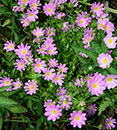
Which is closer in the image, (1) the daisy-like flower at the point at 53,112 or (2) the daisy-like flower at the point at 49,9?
(1) the daisy-like flower at the point at 53,112

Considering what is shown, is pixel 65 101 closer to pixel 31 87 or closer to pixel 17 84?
pixel 31 87

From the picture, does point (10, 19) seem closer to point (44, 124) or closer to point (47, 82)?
point (47, 82)

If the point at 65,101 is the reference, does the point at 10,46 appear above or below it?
above

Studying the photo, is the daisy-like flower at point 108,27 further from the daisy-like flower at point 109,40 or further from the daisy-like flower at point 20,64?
the daisy-like flower at point 20,64

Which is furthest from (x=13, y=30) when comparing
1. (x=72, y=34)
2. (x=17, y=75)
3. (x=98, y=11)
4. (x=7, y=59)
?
(x=98, y=11)

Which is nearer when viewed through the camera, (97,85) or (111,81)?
(97,85)

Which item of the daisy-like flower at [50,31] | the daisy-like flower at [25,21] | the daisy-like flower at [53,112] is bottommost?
the daisy-like flower at [53,112]

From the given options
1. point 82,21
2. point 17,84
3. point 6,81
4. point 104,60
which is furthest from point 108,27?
point 6,81

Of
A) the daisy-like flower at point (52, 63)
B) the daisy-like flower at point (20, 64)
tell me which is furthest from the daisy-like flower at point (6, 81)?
the daisy-like flower at point (52, 63)

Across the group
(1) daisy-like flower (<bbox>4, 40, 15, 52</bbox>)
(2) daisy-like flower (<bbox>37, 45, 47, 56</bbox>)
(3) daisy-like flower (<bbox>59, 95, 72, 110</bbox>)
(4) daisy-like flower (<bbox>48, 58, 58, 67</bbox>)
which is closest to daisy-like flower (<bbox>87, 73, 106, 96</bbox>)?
(3) daisy-like flower (<bbox>59, 95, 72, 110</bbox>)
